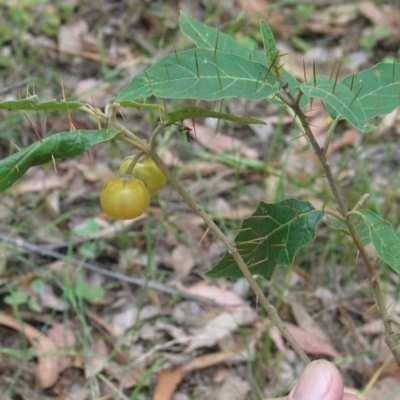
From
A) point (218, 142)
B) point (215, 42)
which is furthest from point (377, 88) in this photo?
point (218, 142)

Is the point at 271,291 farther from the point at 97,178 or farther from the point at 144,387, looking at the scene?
the point at 97,178

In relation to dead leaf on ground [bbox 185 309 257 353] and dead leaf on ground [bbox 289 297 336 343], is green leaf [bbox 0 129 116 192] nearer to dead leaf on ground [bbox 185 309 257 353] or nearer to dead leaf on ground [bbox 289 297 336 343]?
dead leaf on ground [bbox 185 309 257 353]

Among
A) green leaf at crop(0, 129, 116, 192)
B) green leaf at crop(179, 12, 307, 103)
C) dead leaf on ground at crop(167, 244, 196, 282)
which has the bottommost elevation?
dead leaf on ground at crop(167, 244, 196, 282)

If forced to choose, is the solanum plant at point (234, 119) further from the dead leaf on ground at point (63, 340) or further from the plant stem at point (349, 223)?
the dead leaf on ground at point (63, 340)

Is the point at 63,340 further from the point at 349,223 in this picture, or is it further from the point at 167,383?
the point at 349,223

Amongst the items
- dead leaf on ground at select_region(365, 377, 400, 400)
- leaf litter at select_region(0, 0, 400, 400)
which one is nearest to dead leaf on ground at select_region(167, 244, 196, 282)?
leaf litter at select_region(0, 0, 400, 400)
